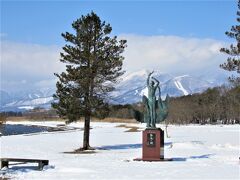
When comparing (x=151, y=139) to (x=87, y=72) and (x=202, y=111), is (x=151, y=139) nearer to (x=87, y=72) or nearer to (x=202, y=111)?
(x=87, y=72)

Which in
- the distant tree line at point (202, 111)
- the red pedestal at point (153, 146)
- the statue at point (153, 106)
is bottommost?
the red pedestal at point (153, 146)

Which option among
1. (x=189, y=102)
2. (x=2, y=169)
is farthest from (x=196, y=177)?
(x=189, y=102)

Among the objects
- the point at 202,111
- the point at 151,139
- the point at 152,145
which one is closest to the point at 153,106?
the point at 151,139

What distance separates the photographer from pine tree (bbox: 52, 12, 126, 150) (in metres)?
35.3

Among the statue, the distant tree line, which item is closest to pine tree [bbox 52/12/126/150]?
the statue

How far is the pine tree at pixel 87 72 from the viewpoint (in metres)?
35.3

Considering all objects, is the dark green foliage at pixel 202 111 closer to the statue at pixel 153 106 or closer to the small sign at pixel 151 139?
the statue at pixel 153 106

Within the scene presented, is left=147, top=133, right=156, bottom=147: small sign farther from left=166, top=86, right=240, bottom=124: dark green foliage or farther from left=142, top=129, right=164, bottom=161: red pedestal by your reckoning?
left=166, top=86, right=240, bottom=124: dark green foliage

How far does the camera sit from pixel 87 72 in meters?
35.2

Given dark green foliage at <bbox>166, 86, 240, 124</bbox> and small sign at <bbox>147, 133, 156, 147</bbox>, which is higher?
dark green foliage at <bbox>166, 86, 240, 124</bbox>

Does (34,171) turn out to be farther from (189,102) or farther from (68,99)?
(189,102)

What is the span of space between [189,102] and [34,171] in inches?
4447

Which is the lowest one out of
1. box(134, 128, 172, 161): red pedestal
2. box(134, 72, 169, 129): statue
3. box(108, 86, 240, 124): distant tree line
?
box(134, 128, 172, 161): red pedestal

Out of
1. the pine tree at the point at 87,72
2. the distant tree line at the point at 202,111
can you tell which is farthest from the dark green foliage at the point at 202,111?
the pine tree at the point at 87,72
